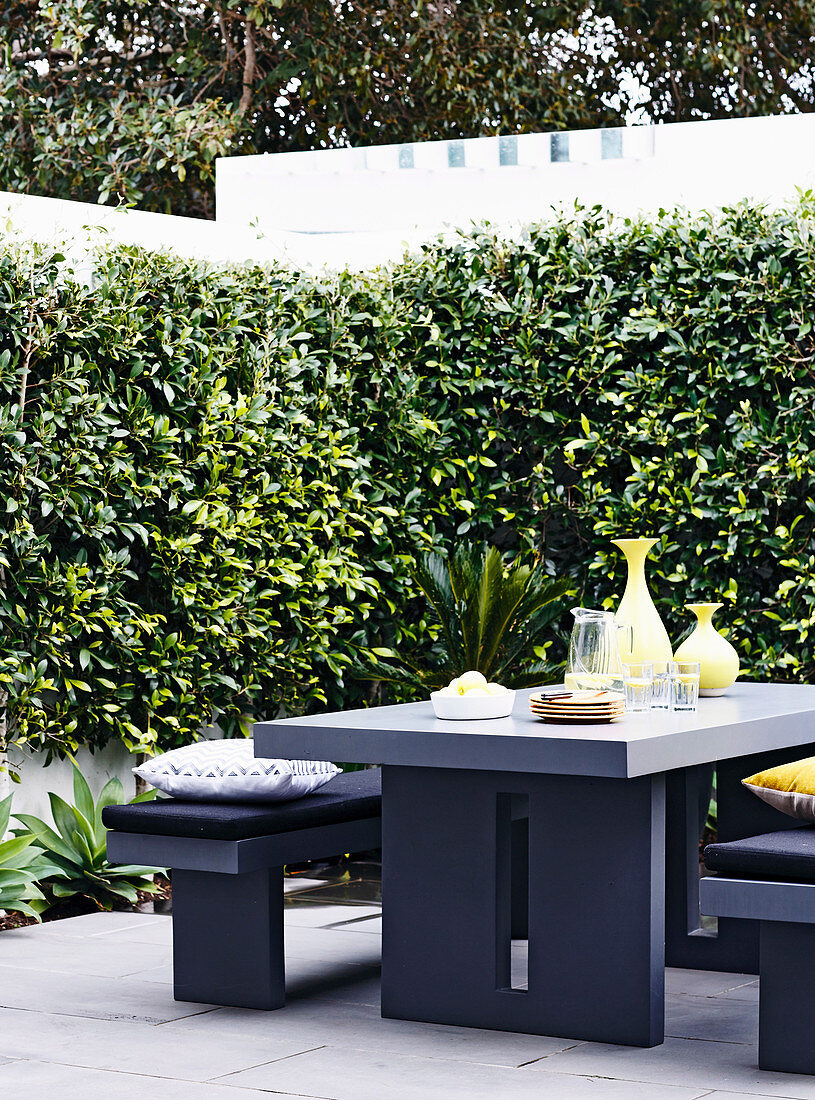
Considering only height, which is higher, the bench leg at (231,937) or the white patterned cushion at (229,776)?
the white patterned cushion at (229,776)

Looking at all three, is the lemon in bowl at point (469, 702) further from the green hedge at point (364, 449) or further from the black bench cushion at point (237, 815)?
the green hedge at point (364, 449)

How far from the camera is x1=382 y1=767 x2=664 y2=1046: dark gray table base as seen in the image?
3.70m

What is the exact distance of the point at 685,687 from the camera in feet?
14.0

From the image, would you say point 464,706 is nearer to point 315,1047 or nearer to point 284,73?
point 315,1047

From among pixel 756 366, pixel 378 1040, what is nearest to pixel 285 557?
pixel 756 366

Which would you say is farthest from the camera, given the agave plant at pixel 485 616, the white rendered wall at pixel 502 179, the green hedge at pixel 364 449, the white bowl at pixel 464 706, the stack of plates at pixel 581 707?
the white rendered wall at pixel 502 179

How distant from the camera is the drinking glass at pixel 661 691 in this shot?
427 cm

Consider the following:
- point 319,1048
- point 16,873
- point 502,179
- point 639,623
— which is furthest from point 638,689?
point 502,179

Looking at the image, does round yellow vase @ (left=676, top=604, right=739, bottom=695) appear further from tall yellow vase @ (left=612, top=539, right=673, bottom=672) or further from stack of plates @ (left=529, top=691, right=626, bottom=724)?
stack of plates @ (left=529, top=691, right=626, bottom=724)

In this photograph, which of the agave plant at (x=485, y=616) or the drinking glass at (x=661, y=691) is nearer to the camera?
the drinking glass at (x=661, y=691)

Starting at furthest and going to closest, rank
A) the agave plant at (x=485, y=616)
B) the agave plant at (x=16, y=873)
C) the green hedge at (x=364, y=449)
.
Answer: the agave plant at (x=485, y=616) → the green hedge at (x=364, y=449) → the agave plant at (x=16, y=873)

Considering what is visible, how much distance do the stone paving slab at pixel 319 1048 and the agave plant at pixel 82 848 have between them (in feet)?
2.20

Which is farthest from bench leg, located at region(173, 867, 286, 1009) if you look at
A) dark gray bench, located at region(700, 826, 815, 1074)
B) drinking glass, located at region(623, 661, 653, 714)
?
dark gray bench, located at region(700, 826, 815, 1074)

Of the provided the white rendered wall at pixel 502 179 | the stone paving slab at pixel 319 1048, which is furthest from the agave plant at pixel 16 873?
the white rendered wall at pixel 502 179
